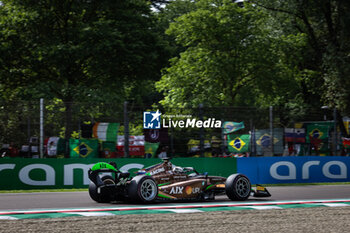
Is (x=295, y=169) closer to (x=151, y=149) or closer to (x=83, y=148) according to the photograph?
(x=151, y=149)

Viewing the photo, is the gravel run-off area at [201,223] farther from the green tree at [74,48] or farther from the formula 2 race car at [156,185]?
the green tree at [74,48]

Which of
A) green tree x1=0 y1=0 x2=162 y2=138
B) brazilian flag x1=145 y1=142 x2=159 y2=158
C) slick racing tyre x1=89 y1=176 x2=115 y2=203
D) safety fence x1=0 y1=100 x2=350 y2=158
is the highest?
green tree x1=0 y1=0 x2=162 y2=138

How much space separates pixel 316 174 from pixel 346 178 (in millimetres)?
1156

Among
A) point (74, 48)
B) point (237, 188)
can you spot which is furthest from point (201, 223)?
point (74, 48)

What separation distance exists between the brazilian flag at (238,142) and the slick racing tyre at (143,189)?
697 centimetres

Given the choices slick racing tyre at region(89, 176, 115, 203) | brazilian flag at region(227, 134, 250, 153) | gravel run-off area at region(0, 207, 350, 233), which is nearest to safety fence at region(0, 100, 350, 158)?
brazilian flag at region(227, 134, 250, 153)

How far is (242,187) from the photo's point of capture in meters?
11.1

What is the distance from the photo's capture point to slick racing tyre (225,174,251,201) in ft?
35.6

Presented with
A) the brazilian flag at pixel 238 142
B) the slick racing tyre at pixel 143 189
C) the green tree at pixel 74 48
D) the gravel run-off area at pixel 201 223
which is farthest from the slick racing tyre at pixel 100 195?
the green tree at pixel 74 48

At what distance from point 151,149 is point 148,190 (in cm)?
636

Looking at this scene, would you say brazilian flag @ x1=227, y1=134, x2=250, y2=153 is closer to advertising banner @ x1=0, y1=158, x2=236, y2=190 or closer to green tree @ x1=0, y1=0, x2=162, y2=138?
advertising banner @ x1=0, y1=158, x2=236, y2=190

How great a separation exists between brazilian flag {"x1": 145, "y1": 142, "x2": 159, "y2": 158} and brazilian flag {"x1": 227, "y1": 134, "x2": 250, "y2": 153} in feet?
7.32

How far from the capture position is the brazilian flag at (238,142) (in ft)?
55.6

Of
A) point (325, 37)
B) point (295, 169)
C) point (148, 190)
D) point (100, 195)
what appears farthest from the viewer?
point (325, 37)
